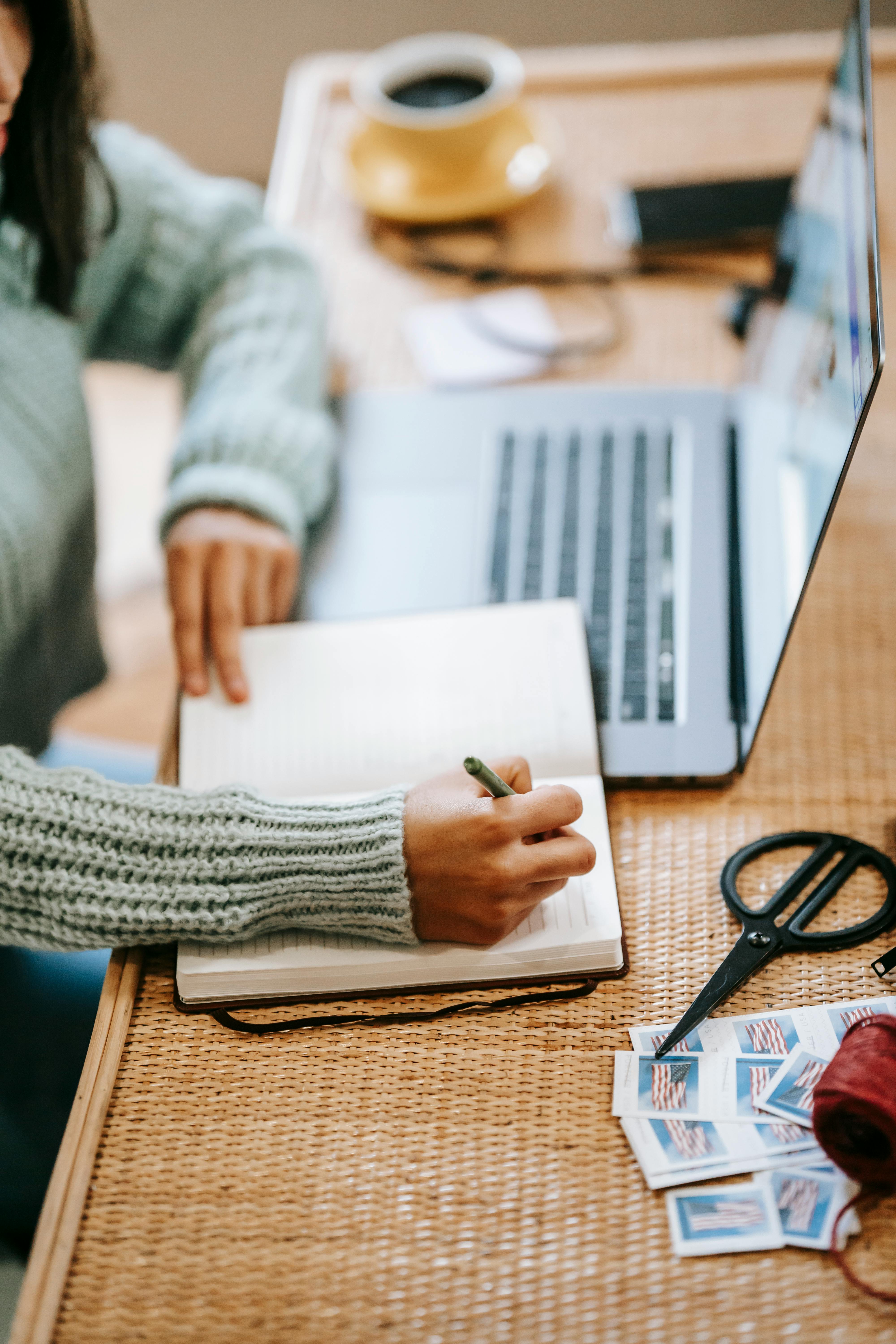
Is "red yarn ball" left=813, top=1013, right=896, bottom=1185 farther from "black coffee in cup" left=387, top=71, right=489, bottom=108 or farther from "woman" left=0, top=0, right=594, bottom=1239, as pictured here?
"black coffee in cup" left=387, top=71, right=489, bottom=108

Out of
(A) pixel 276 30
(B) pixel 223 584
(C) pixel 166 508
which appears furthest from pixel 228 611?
(A) pixel 276 30

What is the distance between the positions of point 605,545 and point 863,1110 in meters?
0.42

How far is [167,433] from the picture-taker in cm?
205

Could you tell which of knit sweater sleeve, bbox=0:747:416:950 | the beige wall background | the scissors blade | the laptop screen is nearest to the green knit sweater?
knit sweater sleeve, bbox=0:747:416:950

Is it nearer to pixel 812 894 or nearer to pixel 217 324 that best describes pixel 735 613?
pixel 812 894

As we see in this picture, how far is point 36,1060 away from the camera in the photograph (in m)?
0.71

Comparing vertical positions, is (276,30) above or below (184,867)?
above

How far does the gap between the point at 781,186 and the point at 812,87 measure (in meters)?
0.19

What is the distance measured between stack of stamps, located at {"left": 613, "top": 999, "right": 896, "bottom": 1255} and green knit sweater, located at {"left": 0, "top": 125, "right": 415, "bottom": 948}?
14 centimetres

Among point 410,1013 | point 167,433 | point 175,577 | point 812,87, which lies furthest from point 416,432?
point 167,433

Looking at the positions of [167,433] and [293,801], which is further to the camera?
[167,433]

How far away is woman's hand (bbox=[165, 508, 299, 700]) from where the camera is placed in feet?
2.22

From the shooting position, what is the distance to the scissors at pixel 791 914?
1.67 feet

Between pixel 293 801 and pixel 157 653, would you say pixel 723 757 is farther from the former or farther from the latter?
pixel 157 653
